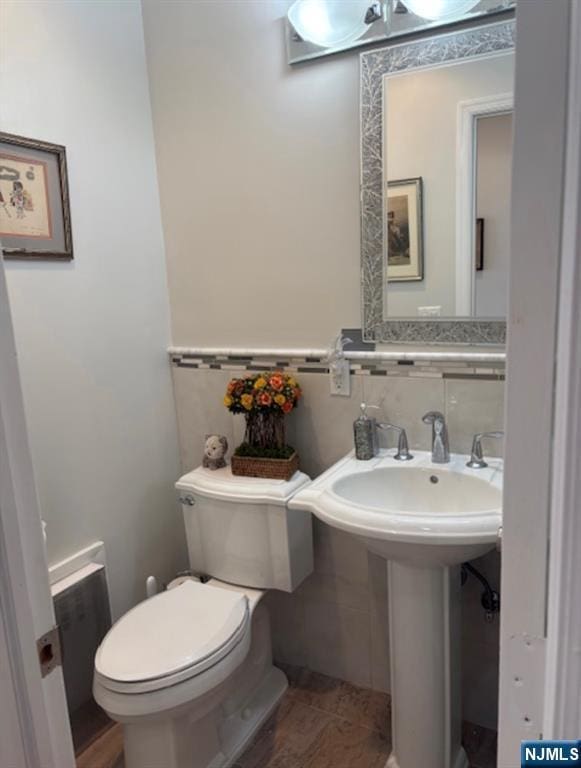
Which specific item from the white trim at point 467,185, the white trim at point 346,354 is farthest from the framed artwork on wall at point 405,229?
the white trim at point 346,354

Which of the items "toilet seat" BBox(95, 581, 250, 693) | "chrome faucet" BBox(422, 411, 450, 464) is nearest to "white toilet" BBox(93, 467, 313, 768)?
"toilet seat" BBox(95, 581, 250, 693)

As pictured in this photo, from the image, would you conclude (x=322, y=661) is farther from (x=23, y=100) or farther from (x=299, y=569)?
(x=23, y=100)

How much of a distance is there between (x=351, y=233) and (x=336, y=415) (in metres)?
0.59

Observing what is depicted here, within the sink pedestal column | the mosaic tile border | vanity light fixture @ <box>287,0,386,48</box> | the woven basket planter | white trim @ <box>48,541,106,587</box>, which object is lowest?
the sink pedestal column

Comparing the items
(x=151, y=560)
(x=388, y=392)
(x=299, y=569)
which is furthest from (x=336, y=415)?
(x=151, y=560)

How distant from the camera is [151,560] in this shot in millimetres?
2115

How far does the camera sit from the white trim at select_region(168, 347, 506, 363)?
1.58m

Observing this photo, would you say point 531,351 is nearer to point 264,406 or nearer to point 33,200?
point 264,406

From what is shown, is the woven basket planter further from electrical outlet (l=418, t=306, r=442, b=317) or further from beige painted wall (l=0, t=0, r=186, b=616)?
electrical outlet (l=418, t=306, r=442, b=317)

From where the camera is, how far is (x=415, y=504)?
161cm

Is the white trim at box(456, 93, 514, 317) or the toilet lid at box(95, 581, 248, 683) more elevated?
the white trim at box(456, 93, 514, 317)

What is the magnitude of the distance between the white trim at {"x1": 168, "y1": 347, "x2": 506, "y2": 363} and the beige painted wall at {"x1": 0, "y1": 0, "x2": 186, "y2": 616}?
18 centimetres

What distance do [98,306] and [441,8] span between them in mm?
1332

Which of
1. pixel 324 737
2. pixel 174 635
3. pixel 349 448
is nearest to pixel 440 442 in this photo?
pixel 349 448
